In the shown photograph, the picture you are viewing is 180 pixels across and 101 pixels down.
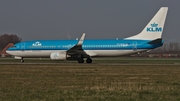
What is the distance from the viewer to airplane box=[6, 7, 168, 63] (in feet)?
167

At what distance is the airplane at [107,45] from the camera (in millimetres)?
50781

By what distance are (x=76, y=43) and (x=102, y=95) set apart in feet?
128

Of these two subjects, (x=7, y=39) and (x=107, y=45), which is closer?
(x=107, y=45)

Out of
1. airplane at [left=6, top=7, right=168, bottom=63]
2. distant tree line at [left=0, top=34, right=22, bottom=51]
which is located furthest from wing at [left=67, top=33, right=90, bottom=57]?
distant tree line at [left=0, top=34, right=22, bottom=51]

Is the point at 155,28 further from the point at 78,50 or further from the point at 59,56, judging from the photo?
the point at 59,56

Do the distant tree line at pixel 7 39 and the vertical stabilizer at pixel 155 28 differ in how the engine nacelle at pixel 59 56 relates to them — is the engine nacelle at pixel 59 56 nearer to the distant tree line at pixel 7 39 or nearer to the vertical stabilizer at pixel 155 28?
the vertical stabilizer at pixel 155 28

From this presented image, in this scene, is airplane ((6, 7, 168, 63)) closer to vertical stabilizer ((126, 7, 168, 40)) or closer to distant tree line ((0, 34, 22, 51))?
vertical stabilizer ((126, 7, 168, 40))

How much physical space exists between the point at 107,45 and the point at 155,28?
292 inches

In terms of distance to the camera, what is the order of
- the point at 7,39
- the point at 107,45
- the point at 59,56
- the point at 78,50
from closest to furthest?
the point at 59,56 < the point at 78,50 < the point at 107,45 < the point at 7,39

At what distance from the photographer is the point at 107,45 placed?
5175cm

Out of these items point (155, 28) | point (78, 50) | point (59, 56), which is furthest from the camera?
point (155, 28)

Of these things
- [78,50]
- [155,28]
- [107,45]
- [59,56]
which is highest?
[155,28]

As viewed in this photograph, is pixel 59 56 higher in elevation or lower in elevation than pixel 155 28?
lower

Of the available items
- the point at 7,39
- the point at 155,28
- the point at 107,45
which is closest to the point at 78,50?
the point at 107,45
